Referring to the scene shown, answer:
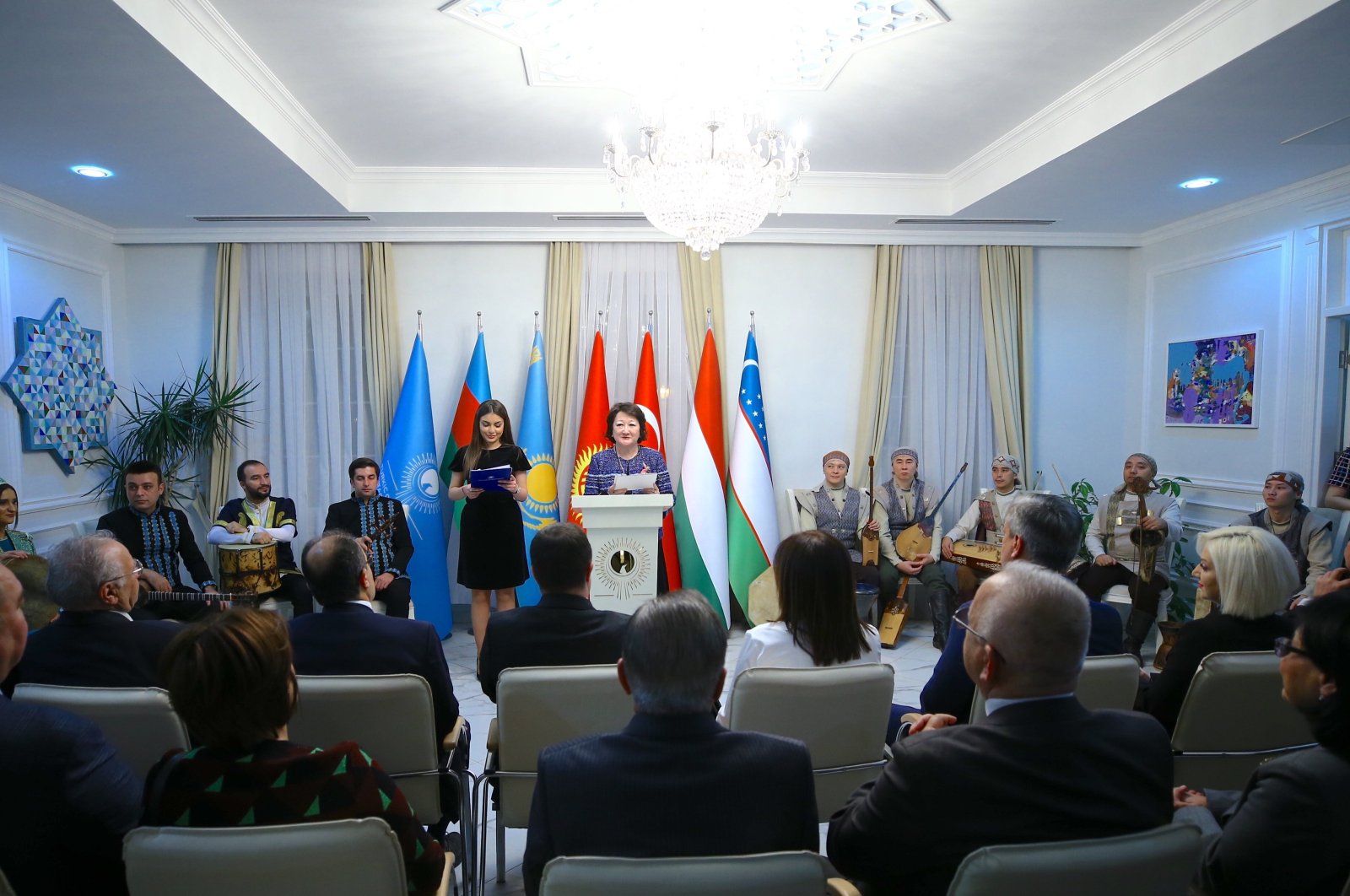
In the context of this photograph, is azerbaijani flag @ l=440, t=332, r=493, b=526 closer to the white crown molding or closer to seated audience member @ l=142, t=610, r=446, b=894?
the white crown molding

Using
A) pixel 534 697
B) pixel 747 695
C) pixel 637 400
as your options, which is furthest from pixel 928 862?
pixel 637 400

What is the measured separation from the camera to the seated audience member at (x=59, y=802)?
137 cm

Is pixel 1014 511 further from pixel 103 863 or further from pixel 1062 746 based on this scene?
pixel 103 863

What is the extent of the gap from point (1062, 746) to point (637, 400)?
477 cm

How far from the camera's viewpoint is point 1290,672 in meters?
1.47

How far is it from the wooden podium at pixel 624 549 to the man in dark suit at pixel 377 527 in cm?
121

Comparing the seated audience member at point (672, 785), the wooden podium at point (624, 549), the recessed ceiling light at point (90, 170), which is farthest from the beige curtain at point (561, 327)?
the seated audience member at point (672, 785)

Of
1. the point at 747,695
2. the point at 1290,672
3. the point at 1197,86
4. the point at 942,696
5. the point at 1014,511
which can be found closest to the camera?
the point at 1290,672

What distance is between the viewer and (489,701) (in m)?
3.94

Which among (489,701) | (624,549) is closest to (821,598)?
(489,701)

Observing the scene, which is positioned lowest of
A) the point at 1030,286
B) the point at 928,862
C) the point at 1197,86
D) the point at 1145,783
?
the point at 928,862

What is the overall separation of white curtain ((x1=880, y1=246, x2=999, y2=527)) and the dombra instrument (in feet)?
14.0

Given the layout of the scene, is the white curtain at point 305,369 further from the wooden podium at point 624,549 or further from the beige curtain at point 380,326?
the wooden podium at point 624,549

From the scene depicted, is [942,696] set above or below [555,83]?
below
